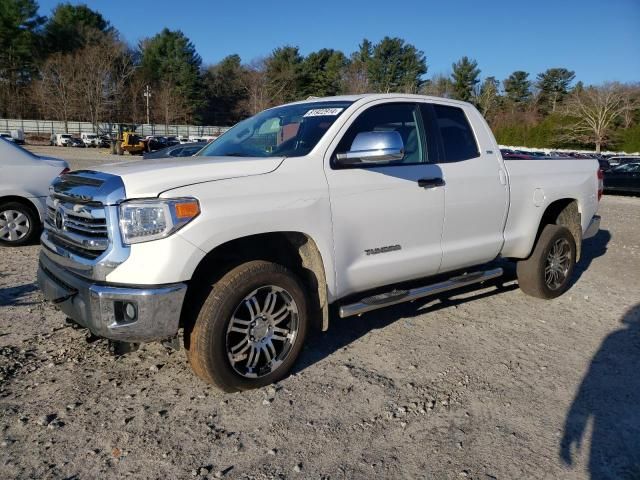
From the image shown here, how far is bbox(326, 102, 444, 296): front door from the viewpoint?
3.80 meters

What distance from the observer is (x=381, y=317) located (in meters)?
5.10

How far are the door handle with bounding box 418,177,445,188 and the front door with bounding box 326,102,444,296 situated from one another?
0.01 metres

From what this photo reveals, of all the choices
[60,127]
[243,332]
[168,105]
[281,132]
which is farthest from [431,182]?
[168,105]

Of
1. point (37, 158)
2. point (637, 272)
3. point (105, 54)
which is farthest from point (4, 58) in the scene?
point (637, 272)

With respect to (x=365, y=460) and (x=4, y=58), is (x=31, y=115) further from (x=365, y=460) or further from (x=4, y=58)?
(x=365, y=460)

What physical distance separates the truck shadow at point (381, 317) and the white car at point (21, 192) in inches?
183

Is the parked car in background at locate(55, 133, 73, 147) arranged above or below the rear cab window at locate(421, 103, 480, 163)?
above

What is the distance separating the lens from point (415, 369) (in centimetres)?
401

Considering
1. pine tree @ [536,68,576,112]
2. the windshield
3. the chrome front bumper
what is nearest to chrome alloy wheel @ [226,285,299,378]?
the windshield

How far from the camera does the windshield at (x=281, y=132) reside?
12.8ft

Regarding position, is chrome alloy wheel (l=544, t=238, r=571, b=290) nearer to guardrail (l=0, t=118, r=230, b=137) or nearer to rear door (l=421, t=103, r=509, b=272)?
rear door (l=421, t=103, r=509, b=272)

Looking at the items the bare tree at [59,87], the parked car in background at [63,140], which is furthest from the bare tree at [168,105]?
the parked car in background at [63,140]

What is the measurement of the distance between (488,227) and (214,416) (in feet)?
9.64

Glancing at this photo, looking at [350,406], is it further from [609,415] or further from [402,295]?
[609,415]
